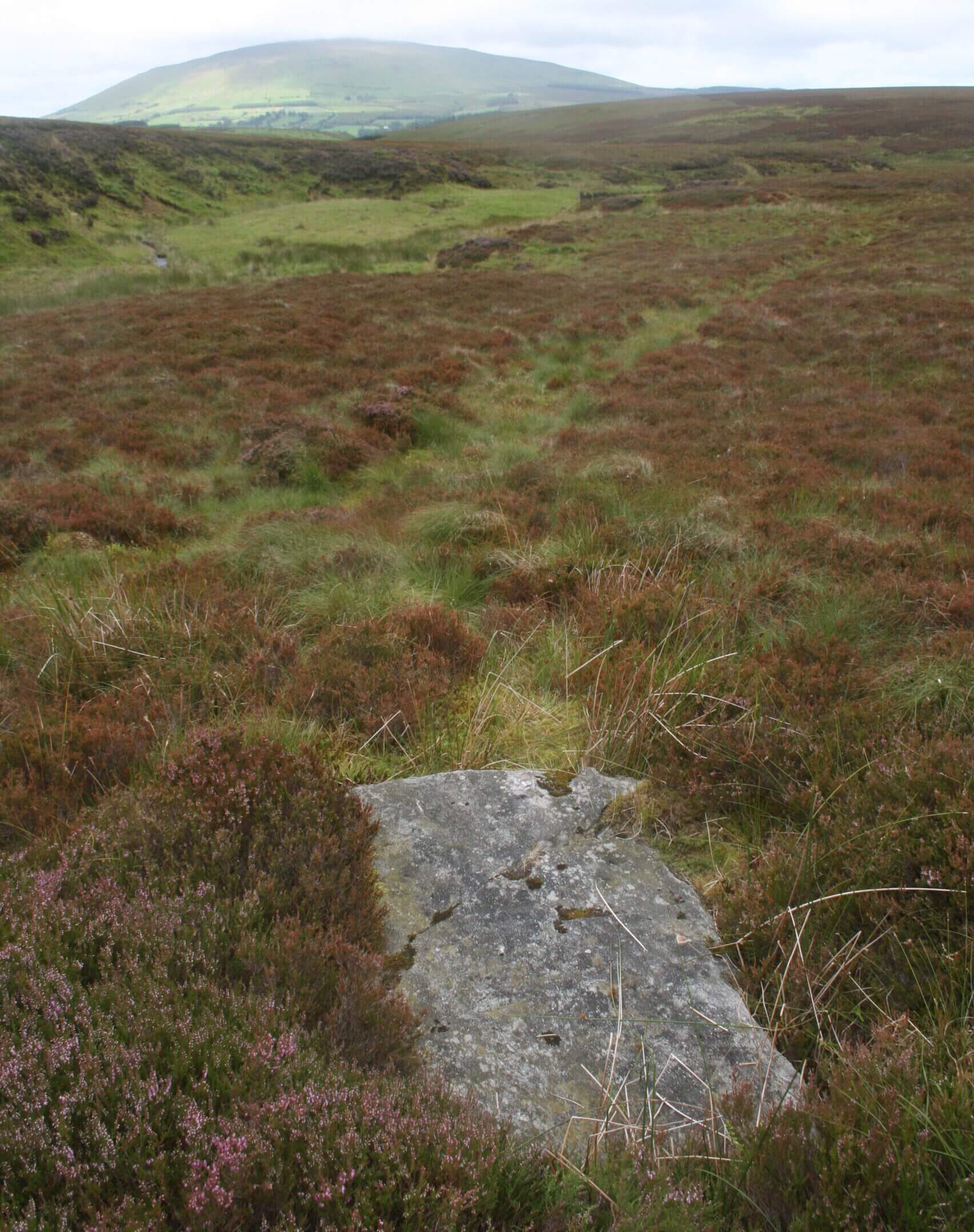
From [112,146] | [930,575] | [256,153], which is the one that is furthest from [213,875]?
[256,153]

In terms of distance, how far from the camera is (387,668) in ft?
13.1

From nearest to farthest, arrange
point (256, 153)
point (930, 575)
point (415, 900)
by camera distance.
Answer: point (415, 900), point (930, 575), point (256, 153)

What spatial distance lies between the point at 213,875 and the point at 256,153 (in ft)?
217

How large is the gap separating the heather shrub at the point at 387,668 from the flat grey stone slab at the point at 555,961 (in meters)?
0.67

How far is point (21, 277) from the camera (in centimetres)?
2605

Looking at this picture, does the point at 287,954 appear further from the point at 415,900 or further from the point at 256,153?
the point at 256,153

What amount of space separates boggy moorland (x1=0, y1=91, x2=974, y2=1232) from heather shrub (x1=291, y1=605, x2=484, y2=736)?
0.07ft

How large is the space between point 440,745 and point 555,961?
1.42 metres

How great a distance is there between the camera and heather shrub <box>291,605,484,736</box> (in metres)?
3.77

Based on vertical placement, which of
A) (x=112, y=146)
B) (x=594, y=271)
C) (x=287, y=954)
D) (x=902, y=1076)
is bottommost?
(x=902, y=1076)

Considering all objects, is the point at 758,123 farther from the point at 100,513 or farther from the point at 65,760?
the point at 65,760

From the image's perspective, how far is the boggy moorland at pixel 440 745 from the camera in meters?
1.54

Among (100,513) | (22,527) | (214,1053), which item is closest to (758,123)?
(100,513)

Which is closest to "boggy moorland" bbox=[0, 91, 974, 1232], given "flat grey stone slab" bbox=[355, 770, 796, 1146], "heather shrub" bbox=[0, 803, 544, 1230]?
"heather shrub" bbox=[0, 803, 544, 1230]
